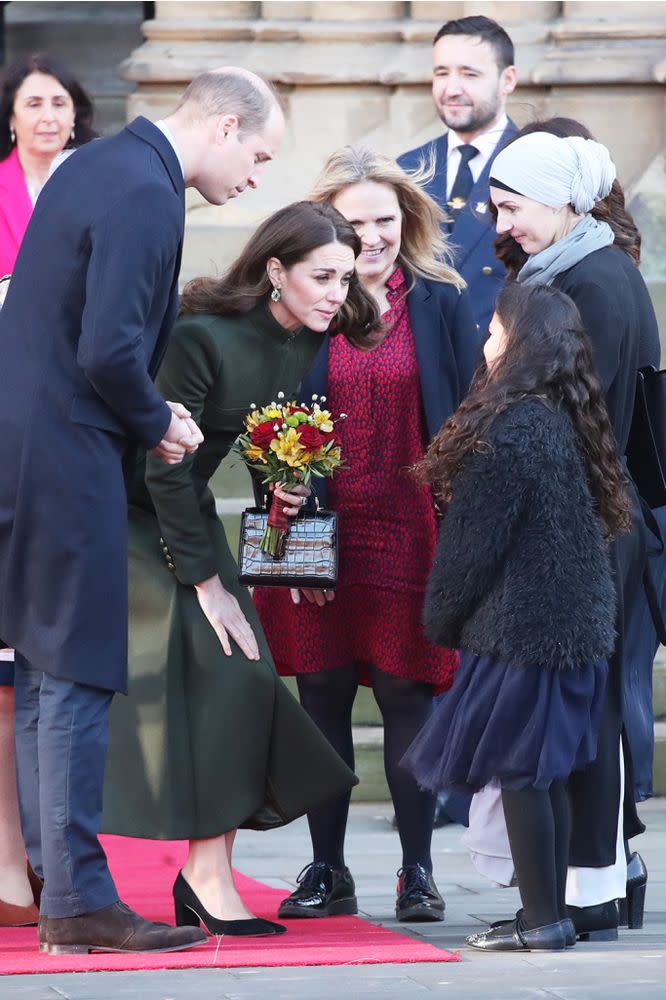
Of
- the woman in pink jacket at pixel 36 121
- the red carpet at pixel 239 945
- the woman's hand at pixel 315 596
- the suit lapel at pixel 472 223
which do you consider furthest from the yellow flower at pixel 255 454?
the woman in pink jacket at pixel 36 121

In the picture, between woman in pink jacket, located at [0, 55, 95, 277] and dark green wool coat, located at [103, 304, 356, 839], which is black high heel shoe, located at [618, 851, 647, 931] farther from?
woman in pink jacket, located at [0, 55, 95, 277]

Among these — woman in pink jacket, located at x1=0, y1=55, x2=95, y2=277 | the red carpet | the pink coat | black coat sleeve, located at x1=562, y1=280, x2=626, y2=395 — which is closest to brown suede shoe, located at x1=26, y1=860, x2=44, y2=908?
the red carpet

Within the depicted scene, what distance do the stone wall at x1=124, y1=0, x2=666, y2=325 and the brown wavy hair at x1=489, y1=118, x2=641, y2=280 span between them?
100 inches

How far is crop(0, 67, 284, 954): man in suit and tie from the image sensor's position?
4242mm

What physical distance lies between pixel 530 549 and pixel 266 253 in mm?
1045

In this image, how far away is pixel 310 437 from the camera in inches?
194

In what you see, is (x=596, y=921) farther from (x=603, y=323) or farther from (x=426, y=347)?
(x=426, y=347)

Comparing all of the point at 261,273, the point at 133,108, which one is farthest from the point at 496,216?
the point at 133,108

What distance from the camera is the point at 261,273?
5.02m

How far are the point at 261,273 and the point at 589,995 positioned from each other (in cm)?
198

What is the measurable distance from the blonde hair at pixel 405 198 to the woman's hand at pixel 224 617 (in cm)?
119

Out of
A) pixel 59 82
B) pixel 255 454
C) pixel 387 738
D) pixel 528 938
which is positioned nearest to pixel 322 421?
pixel 255 454

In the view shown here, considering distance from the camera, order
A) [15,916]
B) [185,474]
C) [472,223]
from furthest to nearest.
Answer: [472,223], [15,916], [185,474]

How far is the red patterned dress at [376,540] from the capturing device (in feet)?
17.8
